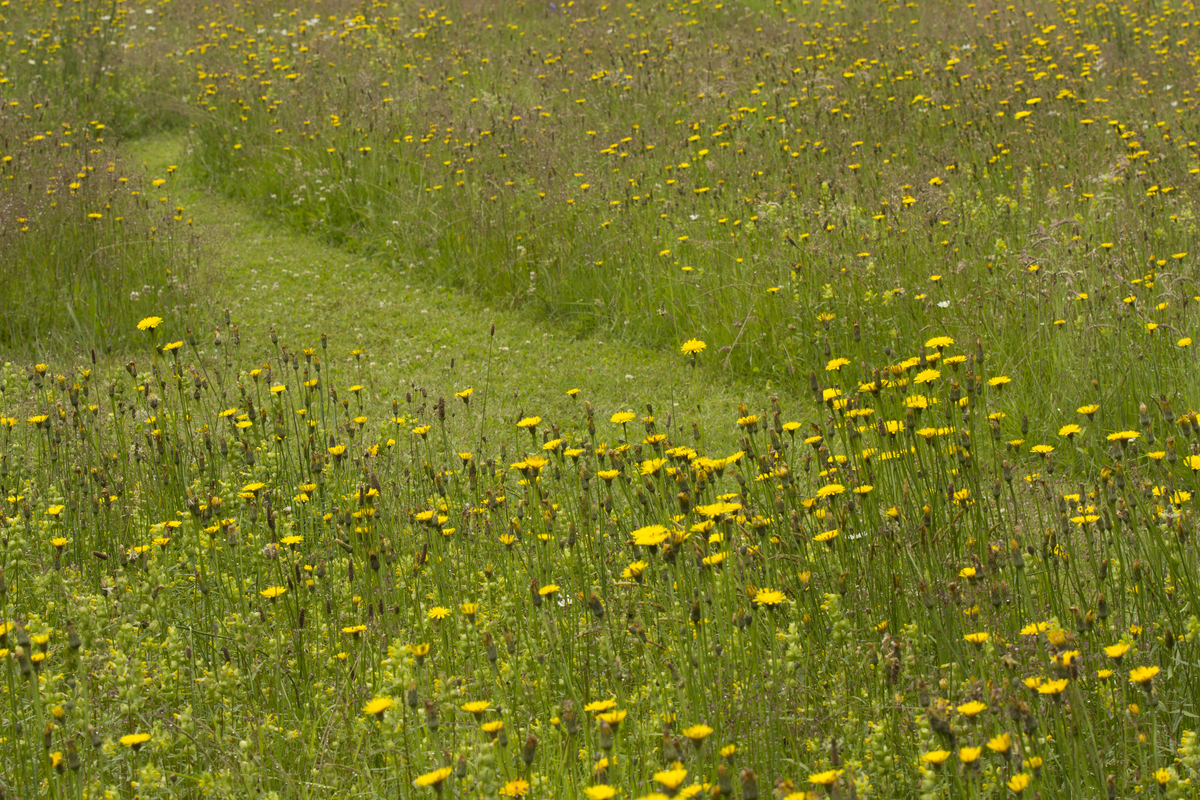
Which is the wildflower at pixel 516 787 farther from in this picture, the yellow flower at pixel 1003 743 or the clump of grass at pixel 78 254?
the clump of grass at pixel 78 254

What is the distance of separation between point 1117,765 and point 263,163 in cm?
810

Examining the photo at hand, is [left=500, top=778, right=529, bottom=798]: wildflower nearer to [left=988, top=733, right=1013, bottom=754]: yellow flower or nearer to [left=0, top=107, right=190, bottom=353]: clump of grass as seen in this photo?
[left=988, top=733, right=1013, bottom=754]: yellow flower

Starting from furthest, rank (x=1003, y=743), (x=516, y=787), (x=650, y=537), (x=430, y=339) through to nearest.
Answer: (x=430, y=339)
(x=650, y=537)
(x=516, y=787)
(x=1003, y=743)

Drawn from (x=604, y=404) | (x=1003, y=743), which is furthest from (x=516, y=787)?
(x=604, y=404)

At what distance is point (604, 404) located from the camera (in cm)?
527

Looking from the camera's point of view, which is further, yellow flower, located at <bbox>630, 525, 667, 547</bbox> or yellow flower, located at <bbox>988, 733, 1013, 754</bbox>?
yellow flower, located at <bbox>630, 525, 667, 547</bbox>

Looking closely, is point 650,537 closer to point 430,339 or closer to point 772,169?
point 430,339

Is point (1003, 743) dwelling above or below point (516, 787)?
above

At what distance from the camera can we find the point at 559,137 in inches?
313

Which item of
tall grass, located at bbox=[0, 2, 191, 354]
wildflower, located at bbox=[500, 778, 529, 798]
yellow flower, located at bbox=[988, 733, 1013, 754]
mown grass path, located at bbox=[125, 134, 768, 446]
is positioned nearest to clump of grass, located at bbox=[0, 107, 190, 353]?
tall grass, located at bbox=[0, 2, 191, 354]

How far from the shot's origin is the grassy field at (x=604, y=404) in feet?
7.19

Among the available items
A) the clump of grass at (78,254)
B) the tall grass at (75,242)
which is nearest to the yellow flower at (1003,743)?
the tall grass at (75,242)

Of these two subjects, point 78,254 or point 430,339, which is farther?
point 78,254

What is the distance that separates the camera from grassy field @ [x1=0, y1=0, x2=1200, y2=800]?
2191 millimetres
